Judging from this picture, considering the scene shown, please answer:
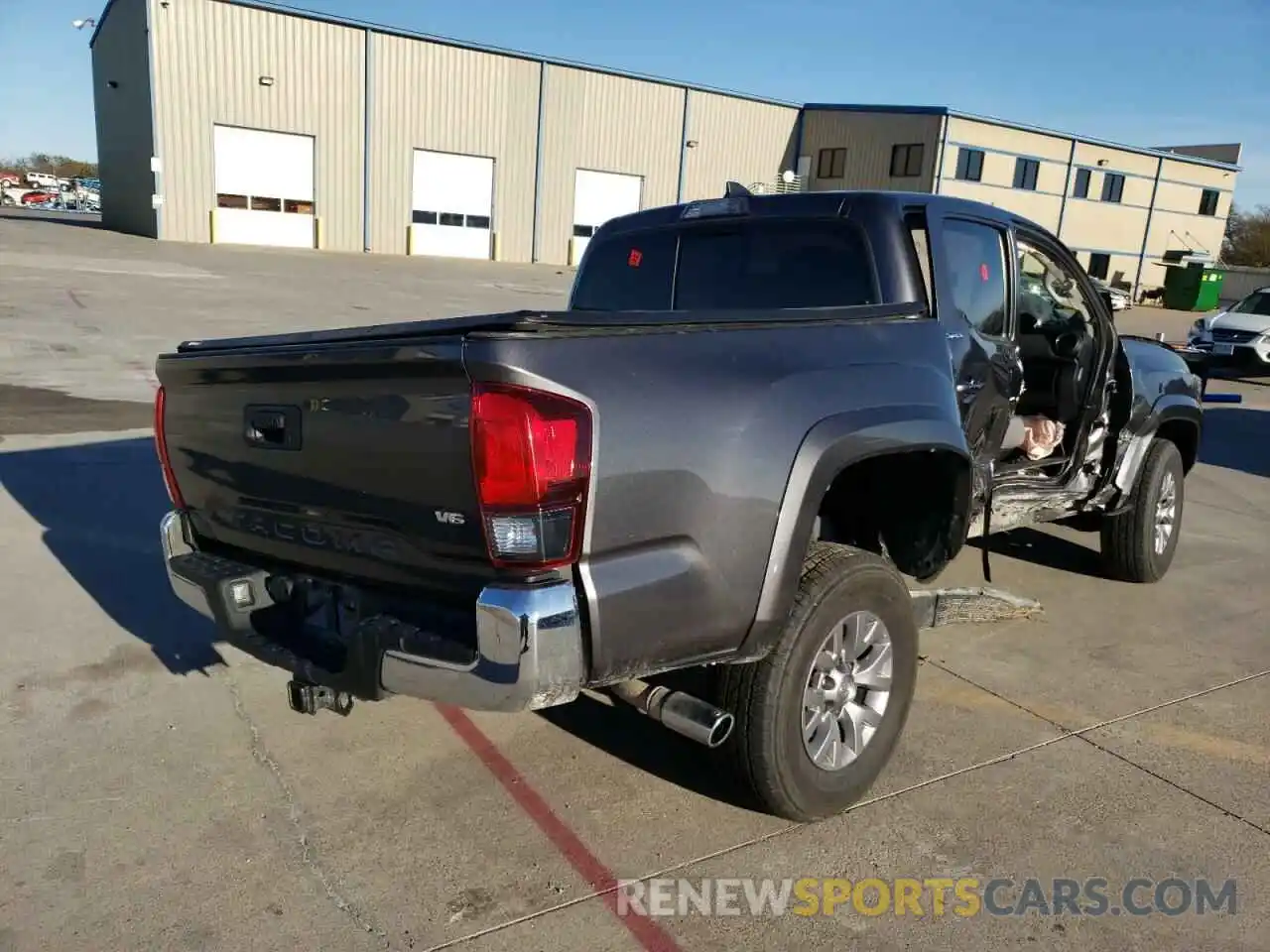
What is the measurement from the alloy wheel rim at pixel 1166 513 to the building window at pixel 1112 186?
45.1 meters

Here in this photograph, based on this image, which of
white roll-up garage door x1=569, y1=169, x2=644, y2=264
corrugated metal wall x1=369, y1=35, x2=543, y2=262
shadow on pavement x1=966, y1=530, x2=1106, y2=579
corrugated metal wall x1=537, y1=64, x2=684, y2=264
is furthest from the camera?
white roll-up garage door x1=569, y1=169, x2=644, y2=264

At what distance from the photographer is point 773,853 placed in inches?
120

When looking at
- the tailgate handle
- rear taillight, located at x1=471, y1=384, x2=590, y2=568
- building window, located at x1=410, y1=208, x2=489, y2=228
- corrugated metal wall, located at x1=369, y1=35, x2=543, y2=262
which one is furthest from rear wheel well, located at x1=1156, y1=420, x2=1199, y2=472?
building window, located at x1=410, y1=208, x2=489, y2=228

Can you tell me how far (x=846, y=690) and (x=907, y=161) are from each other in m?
41.4

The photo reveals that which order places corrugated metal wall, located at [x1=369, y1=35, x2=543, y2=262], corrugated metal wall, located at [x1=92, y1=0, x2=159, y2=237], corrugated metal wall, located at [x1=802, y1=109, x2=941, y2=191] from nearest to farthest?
corrugated metal wall, located at [x1=92, y1=0, x2=159, y2=237] < corrugated metal wall, located at [x1=369, y1=35, x2=543, y2=262] < corrugated metal wall, located at [x1=802, y1=109, x2=941, y2=191]

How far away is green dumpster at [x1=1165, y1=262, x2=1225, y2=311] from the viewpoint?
40.7 meters

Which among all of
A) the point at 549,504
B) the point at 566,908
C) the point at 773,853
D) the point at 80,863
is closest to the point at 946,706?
the point at 773,853

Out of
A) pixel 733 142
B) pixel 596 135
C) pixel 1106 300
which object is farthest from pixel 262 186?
pixel 1106 300

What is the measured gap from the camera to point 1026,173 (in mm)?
42688

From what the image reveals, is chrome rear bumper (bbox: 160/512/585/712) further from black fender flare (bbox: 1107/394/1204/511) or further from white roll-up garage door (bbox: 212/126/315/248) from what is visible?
white roll-up garage door (bbox: 212/126/315/248)

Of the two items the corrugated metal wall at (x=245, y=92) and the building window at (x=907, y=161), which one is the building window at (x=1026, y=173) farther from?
the corrugated metal wall at (x=245, y=92)

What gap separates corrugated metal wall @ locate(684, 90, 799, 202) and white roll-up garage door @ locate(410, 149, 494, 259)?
853cm

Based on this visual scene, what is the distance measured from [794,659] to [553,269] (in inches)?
1327

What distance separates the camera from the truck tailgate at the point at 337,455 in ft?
8.19
